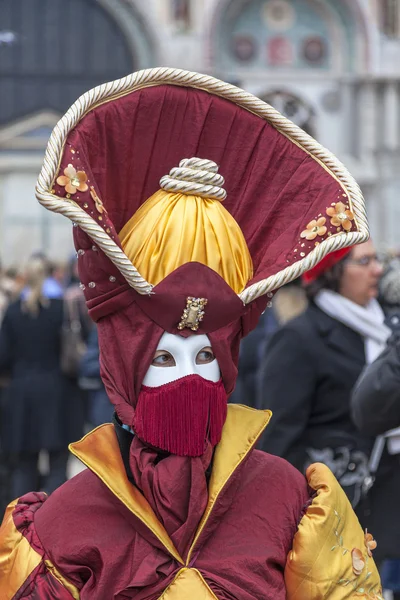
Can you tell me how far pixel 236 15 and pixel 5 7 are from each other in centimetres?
380

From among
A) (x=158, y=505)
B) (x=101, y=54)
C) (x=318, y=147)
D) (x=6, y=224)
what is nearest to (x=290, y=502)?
(x=158, y=505)

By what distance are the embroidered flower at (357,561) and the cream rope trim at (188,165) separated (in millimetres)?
592

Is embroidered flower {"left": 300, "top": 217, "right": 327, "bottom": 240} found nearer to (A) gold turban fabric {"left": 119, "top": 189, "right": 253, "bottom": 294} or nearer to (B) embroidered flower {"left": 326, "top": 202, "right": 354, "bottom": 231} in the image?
(B) embroidered flower {"left": 326, "top": 202, "right": 354, "bottom": 231}

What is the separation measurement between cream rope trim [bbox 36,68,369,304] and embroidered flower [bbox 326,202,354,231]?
21 millimetres

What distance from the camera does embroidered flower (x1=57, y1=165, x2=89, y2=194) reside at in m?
2.28

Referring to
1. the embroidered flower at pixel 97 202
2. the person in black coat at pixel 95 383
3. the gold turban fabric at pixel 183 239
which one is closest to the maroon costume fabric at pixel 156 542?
the gold turban fabric at pixel 183 239

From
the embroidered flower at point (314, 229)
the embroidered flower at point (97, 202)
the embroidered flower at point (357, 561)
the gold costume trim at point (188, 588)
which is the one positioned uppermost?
the embroidered flower at point (97, 202)

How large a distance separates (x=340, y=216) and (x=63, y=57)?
648 inches

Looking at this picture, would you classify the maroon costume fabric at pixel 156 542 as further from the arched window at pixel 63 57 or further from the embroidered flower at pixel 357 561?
the arched window at pixel 63 57

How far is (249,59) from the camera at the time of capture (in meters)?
19.0

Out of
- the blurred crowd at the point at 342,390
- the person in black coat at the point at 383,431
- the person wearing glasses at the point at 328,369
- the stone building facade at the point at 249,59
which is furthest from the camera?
the stone building facade at the point at 249,59

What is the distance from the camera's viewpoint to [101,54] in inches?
721

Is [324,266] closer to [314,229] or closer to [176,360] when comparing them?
[314,229]

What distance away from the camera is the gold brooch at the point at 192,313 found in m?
2.37
